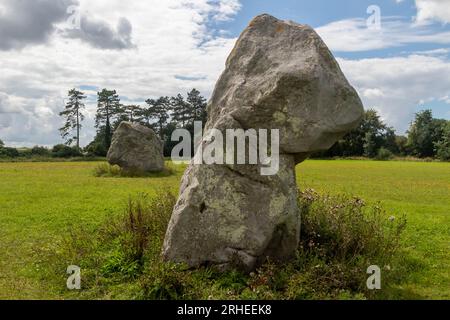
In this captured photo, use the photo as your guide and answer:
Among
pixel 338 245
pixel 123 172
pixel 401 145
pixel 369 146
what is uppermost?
pixel 401 145

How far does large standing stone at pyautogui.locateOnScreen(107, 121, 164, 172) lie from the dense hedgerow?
17479 mm

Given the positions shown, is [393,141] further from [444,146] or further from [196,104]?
[196,104]

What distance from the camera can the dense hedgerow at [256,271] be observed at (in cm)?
695

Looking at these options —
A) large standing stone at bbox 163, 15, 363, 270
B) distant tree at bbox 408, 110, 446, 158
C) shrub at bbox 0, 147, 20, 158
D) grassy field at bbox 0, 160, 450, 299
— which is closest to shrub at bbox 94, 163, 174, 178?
grassy field at bbox 0, 160, 450, 299

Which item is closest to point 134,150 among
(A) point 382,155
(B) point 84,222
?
(B) point 84,222

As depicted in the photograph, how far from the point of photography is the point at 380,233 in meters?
9.16

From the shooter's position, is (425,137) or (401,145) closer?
(425,137)

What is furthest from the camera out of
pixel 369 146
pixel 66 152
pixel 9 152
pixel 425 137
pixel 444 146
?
pixel 425 137

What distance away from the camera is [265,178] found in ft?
25.4

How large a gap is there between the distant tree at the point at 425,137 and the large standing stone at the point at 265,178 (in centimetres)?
9371

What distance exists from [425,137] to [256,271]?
9912cm

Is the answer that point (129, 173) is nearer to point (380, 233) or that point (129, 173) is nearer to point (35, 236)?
point (35, 236)

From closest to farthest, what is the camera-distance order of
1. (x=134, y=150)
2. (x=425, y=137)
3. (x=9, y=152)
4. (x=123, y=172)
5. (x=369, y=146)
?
(x=134, y=150)
(x=123, y=172)
(x=9, y=152)
(x=369, y=146)
(x=425, y=137)

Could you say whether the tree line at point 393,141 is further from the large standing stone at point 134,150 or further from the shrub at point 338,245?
the shrub at point 338,245
